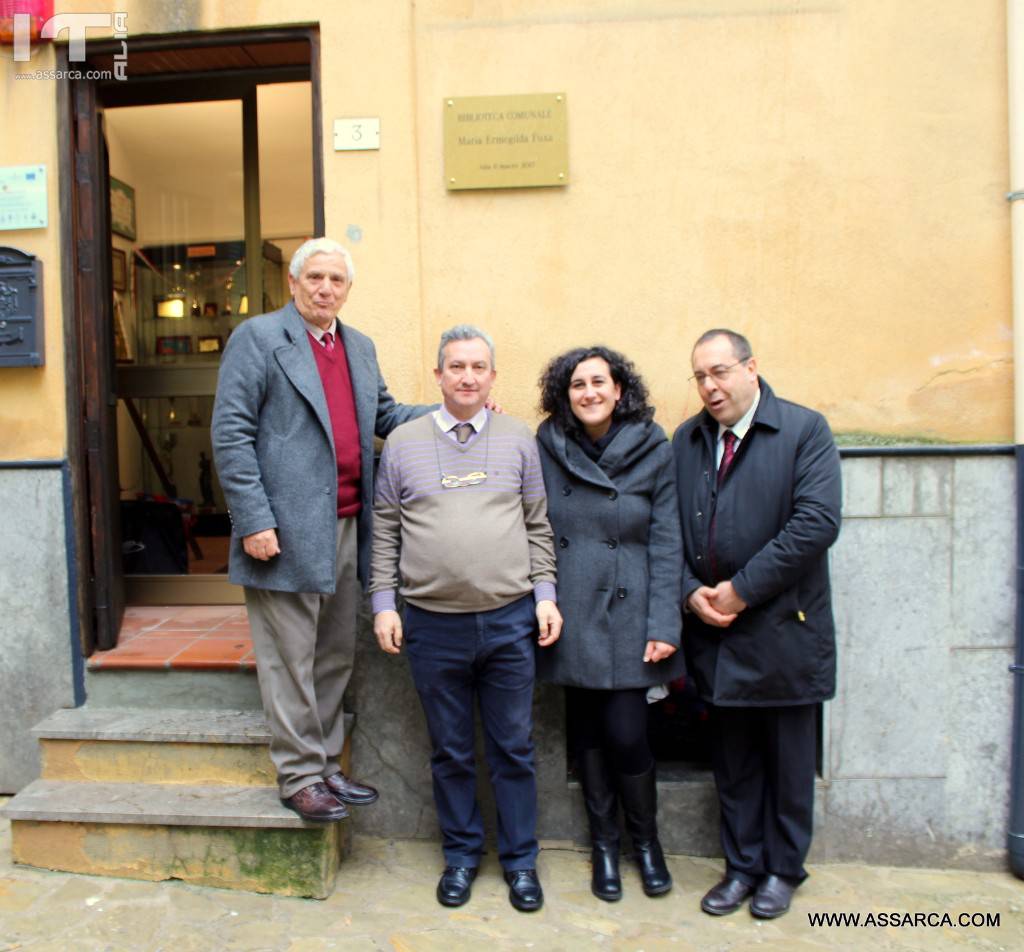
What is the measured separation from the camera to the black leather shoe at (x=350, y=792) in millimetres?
3084

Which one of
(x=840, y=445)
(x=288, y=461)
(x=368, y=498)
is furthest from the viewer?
(x=840, y=445)

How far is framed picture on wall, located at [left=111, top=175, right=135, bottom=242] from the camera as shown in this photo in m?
5.04

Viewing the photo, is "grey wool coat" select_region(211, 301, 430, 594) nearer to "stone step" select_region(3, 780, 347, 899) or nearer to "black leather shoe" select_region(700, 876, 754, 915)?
"stone step" select_region(3, 780, 347, 899)

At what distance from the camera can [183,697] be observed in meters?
3.66

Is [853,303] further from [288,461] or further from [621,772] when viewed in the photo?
[288,461]

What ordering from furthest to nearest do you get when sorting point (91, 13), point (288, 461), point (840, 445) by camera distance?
1. point (91, 13)
2. point (840, 445)
3. point (288, 461)

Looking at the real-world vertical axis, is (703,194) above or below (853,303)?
above

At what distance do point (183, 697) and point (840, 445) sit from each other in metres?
2.81

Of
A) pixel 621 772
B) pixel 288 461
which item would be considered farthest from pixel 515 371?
pixel 621 772

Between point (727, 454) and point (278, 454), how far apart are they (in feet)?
4.86

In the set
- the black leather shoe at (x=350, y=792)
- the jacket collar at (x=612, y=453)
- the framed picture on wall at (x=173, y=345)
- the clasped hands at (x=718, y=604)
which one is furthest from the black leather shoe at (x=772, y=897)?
the framed picture on wall at (x=173, y=345)

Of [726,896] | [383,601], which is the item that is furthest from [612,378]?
[726,896]

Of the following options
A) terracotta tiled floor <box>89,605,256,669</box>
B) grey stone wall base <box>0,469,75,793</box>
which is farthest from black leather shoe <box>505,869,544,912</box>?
grey stone wall base <box>0,469,75,793</box>

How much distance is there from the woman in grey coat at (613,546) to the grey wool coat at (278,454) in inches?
29.9
